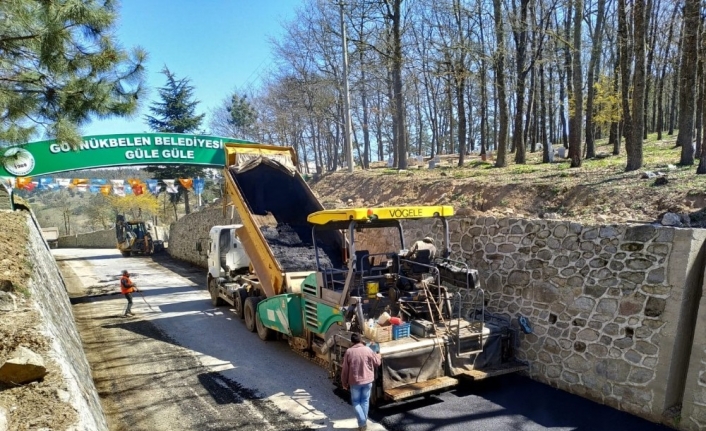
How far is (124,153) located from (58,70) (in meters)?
9.73

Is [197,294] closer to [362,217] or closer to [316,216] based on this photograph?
[316,216]

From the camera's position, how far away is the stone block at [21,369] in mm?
4168

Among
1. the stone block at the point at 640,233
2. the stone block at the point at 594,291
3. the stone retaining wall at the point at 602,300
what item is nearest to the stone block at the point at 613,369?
the stone retaining wall at the point at 602,300

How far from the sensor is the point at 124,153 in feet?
58.1

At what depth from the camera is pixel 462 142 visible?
21.5 metres

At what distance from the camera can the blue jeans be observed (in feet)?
19.6

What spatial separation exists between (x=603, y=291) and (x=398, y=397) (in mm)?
3396

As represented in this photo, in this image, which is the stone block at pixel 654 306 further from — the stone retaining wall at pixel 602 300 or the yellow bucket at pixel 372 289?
the yellow bucket at pixel 372 289

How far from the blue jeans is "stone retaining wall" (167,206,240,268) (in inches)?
608

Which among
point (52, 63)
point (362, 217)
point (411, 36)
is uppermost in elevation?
point (411, 36)

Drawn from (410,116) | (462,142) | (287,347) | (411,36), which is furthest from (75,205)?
(287,347)

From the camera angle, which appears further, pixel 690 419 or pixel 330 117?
pixel 330 117

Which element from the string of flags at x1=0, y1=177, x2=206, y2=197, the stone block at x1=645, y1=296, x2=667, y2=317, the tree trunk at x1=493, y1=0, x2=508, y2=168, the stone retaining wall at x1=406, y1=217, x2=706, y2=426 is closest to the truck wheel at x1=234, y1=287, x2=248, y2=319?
the stone retaining wall at x1=406, y1=217, x2=706, y2=426

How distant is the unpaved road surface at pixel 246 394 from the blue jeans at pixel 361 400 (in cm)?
30
